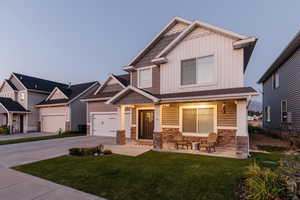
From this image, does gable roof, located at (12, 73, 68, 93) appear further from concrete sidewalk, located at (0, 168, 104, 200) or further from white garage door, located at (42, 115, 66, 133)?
concrete sidewalk, located at (0, 168, 104, 200)

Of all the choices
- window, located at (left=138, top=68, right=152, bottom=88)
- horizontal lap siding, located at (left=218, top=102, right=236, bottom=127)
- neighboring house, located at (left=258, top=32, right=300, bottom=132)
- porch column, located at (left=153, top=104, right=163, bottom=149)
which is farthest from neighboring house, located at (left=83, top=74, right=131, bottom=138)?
neighboring house, located at (left=258, top=32, right=300, bottom=132)

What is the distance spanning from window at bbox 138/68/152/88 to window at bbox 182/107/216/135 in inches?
133

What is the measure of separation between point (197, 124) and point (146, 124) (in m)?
3.98

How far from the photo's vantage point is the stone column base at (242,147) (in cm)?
688

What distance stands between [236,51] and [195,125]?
4653mm

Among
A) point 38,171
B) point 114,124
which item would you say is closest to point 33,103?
point 114,124

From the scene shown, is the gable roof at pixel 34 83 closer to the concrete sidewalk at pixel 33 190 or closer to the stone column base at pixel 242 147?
the concrete sidewalk at pixel 33 190

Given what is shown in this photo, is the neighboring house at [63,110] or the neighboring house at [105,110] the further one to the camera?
the neighboring house at [63,110]

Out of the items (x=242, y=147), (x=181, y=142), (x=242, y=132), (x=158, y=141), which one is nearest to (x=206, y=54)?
(x=242, y=132)

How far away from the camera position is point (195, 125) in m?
9.03

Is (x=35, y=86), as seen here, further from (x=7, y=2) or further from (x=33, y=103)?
(x=7, y=2)

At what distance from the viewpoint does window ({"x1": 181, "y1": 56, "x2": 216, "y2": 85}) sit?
8641 mm

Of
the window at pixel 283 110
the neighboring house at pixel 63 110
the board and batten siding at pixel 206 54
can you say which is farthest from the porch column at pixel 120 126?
the window at pixel 283 110

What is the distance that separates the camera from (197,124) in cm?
898
